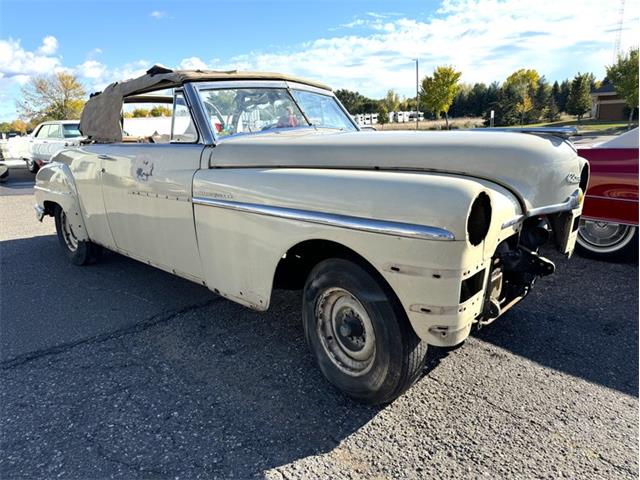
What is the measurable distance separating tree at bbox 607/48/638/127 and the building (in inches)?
523

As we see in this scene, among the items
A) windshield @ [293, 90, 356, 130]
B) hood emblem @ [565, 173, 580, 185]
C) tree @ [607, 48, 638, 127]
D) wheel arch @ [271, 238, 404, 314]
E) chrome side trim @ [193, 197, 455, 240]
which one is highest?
tree @ [607, 48, 638, 127]

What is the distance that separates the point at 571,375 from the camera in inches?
116

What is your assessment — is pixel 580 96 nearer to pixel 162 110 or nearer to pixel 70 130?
pixel 70 130

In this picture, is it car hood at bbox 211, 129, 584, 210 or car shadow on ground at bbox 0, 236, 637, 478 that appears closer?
car shadow on ground at bbox 0, 236, 637, 478

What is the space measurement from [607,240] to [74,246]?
20.2 ft

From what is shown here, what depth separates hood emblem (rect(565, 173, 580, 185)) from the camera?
2.93m

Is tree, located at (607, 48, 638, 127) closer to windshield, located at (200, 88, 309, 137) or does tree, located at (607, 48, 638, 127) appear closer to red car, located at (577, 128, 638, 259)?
red car, located at (577, 128, 638, 259)

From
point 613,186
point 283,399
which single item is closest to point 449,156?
point 283,399

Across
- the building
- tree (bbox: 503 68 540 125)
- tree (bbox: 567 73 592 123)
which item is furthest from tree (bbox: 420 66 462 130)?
the building

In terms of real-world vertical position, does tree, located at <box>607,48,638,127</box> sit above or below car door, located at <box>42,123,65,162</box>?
above

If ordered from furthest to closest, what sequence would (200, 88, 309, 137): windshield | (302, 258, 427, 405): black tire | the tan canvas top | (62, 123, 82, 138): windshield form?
(62, 123, 82, 138): windshield
the tan canvas top
(200, 88, 309, 137): windshield
(302, 258, 427, 405): black tire

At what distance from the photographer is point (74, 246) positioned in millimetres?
5703

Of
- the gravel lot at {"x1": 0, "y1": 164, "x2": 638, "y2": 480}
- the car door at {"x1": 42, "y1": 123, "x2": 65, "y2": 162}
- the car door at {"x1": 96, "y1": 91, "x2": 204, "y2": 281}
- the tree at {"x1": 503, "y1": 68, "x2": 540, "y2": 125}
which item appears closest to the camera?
the gravel lot at {"x1": 0, "y1": 164, "x2": 638, "y2": 480}

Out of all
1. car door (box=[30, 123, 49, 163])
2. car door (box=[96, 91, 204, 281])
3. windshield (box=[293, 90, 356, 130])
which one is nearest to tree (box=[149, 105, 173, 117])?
car door (box=[96, 91, 204, 281])
